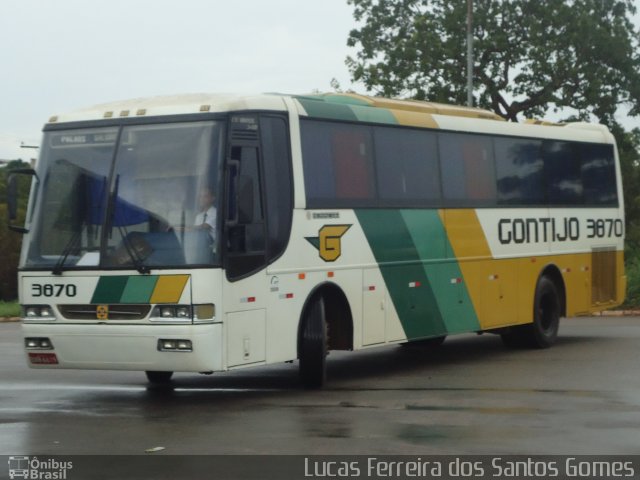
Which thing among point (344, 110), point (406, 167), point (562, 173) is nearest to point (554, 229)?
point (562, 173)

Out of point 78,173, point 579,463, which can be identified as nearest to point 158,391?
point 78,173

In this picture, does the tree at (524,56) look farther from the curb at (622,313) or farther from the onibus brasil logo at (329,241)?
the onibus brasil logo at (329,241)

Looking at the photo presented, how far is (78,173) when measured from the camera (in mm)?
14461

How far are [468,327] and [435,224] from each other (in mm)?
1522

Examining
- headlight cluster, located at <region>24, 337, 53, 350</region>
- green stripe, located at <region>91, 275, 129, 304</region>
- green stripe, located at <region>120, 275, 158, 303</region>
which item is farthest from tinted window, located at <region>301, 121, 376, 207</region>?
headlight cluster, located at <region>24, 337, 53, 350</region>

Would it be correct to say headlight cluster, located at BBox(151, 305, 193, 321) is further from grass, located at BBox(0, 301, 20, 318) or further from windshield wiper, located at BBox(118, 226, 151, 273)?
grass, located at BBox(0, 301, 20, 318)

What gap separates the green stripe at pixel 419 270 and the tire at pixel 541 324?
78.5 inches

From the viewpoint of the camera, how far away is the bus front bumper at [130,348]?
44.3 feet

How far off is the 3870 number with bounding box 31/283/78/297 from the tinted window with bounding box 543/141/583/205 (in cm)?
898

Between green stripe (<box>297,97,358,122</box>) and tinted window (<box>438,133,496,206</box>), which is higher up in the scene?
green stripe (<box>297,97,358,122</box>)

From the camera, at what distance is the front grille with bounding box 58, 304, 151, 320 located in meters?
13.8

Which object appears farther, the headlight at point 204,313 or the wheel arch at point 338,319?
the wheel arch at point 338,319

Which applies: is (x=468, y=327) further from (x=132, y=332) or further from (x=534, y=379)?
(x=132, y=332)

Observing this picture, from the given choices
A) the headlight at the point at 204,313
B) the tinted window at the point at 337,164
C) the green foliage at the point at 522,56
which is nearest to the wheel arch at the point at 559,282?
the tinted window at the point at 337,164
